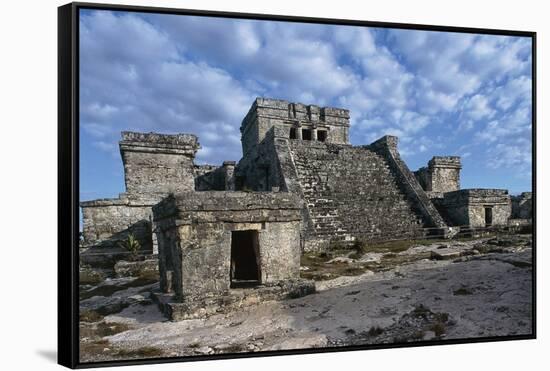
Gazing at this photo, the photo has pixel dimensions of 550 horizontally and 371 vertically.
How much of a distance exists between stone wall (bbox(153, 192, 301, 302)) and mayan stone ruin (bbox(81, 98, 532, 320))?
16 mm

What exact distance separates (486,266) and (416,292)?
1.95 m

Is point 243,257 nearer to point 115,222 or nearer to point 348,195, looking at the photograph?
point 115,222

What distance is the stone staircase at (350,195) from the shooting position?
12344 mm

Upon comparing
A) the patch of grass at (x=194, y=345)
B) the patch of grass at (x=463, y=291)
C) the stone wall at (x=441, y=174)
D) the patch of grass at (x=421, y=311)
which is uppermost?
the stone wall at (x=441, y=174)

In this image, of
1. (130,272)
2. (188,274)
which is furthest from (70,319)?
(130,272)

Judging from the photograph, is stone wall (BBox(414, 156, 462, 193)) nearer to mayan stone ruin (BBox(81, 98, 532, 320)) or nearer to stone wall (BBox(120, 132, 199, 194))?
mayan stone ruin (BBox(81, 98, 532, 320))

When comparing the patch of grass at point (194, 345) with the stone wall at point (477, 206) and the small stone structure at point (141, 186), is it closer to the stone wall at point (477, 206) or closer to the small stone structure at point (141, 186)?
the small stone structure at point (141, 186)

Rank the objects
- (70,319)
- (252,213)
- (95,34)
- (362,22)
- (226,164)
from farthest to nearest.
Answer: (226,164)
(252,213)
(362,22)
(95,34)
(70,319)

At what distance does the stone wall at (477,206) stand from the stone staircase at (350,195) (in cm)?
206

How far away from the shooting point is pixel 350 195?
13.9 meters

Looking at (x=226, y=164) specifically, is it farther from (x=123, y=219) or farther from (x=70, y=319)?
(x=70, y=319)

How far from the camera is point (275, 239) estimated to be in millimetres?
6715

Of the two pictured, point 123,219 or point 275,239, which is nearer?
point 275,239

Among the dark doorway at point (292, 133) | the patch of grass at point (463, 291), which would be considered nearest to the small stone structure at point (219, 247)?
the patch of grass at point (463, 291)
